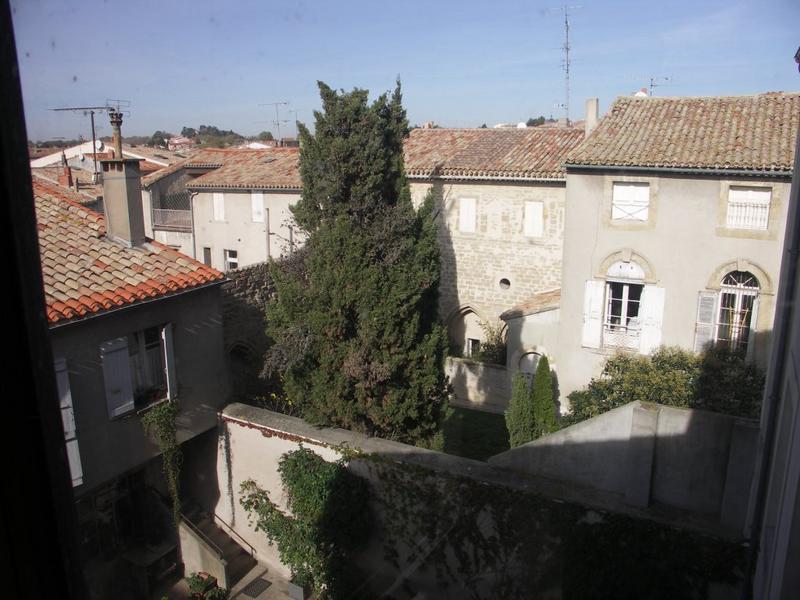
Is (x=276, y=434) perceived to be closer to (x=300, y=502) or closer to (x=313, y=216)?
(x=300, y=502)

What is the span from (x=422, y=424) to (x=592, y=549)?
362 cm

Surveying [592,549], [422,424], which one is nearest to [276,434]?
[422,424]

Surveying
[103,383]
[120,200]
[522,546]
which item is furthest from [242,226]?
[522,546]

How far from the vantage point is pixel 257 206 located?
2177 centimetres

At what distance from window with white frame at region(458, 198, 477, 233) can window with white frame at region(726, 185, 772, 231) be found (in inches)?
289

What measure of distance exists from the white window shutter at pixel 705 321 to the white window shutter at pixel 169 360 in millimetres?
10522

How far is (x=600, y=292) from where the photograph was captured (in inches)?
574

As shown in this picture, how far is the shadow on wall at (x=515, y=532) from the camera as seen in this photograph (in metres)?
7.09

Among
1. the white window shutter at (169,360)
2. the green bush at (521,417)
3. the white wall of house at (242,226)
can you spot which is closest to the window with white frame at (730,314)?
the green bush at (521,417)

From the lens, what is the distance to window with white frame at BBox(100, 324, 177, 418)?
8.92 metres

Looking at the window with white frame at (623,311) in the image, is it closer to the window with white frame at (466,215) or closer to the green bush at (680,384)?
the green bush at (680,384)

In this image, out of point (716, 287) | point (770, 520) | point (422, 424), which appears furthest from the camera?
point (716, 287)

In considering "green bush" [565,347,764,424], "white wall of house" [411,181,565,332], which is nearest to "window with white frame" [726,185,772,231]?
"green bush" [565,347,764,424]

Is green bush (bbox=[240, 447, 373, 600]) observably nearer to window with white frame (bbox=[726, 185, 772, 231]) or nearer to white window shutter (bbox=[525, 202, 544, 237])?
window with white frame (bbox=[726, 185, 772, 231])
